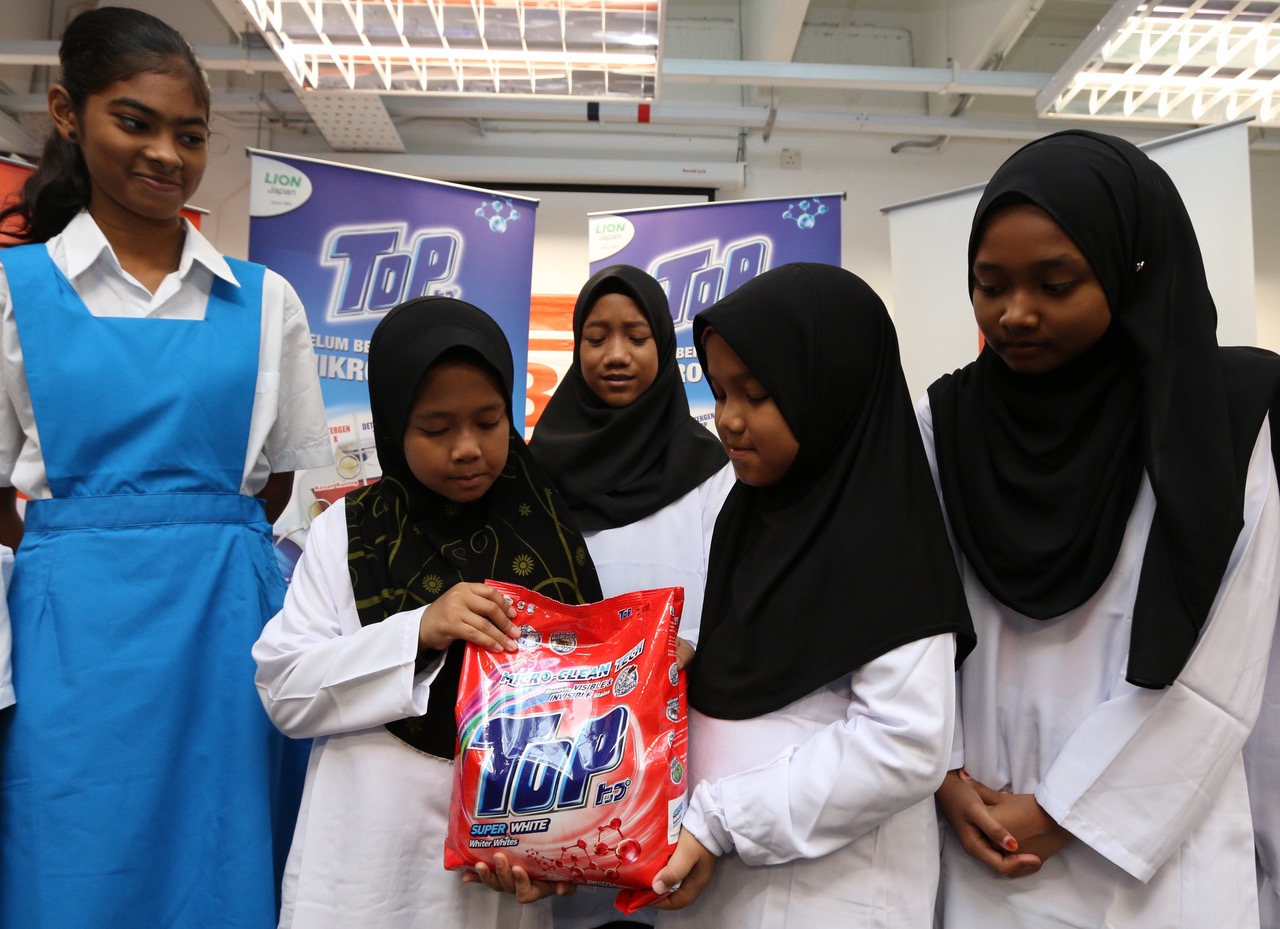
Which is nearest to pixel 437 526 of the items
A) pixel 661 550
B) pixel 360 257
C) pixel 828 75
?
pixel 661 550

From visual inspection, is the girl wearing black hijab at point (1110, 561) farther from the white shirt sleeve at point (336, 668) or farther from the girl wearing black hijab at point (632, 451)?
the white shirt sleeve at point (336, 668)

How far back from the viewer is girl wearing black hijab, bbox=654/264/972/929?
1.08 meters

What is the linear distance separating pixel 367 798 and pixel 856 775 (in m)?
0.63

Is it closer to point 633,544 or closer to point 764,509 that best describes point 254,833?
point 633,544

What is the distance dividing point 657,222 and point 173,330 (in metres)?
3.30

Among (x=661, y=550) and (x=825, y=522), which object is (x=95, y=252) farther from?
(x=825, y=522)

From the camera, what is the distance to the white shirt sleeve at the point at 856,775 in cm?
105

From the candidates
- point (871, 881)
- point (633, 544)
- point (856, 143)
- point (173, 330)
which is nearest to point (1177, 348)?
point (871, 881)

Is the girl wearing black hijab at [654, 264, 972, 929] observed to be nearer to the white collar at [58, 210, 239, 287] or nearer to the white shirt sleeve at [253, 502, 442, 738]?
the white shirt sleeve at [253, 502, 442, 738]

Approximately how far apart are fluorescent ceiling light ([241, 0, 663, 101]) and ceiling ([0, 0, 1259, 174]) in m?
0.78

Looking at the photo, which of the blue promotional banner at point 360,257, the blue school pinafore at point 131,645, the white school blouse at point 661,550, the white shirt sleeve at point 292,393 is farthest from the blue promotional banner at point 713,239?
the blue school pinafore at point 131,645

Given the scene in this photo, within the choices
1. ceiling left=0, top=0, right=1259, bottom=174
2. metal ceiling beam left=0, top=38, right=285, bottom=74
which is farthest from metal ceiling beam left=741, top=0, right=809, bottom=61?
metal ceiling beam left=0, top=38, right=285, bottom=74

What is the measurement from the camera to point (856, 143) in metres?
5.96

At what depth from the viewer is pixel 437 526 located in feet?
4.51
